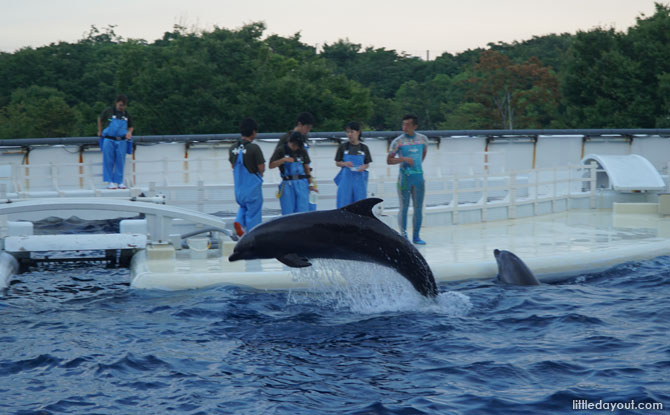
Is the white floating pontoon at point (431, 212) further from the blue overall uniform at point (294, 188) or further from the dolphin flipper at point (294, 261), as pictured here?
the dolphin flipper at point (294, 261)

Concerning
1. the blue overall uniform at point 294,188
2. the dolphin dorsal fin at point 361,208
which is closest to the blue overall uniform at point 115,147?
the blue overall uniform at point 294,188

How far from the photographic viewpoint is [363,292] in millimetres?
9125

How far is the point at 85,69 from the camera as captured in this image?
1892 inches

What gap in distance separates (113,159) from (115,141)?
1.18 feet

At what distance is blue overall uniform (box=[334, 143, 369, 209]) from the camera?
1150cm

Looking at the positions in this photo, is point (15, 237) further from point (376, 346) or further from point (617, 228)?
point (617, 228)

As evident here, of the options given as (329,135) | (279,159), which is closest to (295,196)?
(279,159)

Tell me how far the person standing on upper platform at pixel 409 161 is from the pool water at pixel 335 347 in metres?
2.07

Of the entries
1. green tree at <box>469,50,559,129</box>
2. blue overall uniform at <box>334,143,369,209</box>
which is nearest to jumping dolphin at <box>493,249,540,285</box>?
blue overall uniform at <box>334,143,369,209</box>

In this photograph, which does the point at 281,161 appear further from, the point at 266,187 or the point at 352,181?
the point at 266,187

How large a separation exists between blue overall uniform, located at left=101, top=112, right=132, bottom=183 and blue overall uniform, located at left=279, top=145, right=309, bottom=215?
539 cm

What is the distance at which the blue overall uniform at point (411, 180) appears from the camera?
1161 cm

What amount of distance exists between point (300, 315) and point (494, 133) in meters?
13.8

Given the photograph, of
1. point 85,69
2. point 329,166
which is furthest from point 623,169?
point 85,69
